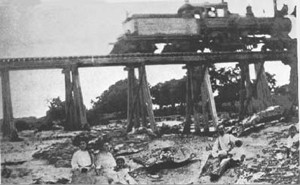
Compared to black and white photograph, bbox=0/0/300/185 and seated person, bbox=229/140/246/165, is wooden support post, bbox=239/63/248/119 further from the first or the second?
seated person, bbox=229/140/246/165

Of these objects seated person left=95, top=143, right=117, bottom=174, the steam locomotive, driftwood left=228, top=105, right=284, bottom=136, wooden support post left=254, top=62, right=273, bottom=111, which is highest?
the steam locomotive

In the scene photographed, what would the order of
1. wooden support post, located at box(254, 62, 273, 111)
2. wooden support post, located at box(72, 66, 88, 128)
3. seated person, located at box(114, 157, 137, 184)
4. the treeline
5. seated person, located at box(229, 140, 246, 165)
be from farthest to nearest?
wooden support post, located at box(254, 62, 273, 111), the treeline, wooden support post, located at box(72, 66, 88, 128), seated person, located at box(229, 140, 246, 165), seated person, located at box(114, 157, 137, 184)

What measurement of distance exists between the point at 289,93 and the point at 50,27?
17.0 feet

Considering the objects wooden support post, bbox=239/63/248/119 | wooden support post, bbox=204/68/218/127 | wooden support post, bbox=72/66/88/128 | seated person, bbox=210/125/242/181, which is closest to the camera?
seated person, bbox=210/125/242/181

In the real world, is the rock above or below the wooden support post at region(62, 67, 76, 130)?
below

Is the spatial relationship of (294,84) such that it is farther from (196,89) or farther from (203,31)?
(203,31)

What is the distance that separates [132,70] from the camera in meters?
10.2

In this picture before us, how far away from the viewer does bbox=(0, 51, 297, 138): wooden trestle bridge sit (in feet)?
28.5

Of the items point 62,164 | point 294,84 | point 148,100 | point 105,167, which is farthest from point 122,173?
point 294,84

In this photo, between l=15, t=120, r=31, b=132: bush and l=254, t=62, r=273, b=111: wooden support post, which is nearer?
l=15, t=120, r=31, b=132: bush

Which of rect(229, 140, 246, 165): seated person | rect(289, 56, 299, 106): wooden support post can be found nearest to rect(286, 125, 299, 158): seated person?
rect(289, 56, 299, 106): wooden support post

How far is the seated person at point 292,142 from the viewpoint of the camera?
8703 millimetres

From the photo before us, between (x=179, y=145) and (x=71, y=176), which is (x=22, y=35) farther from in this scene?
(x=179, y=145)

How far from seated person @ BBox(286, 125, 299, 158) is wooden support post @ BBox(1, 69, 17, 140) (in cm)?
530
